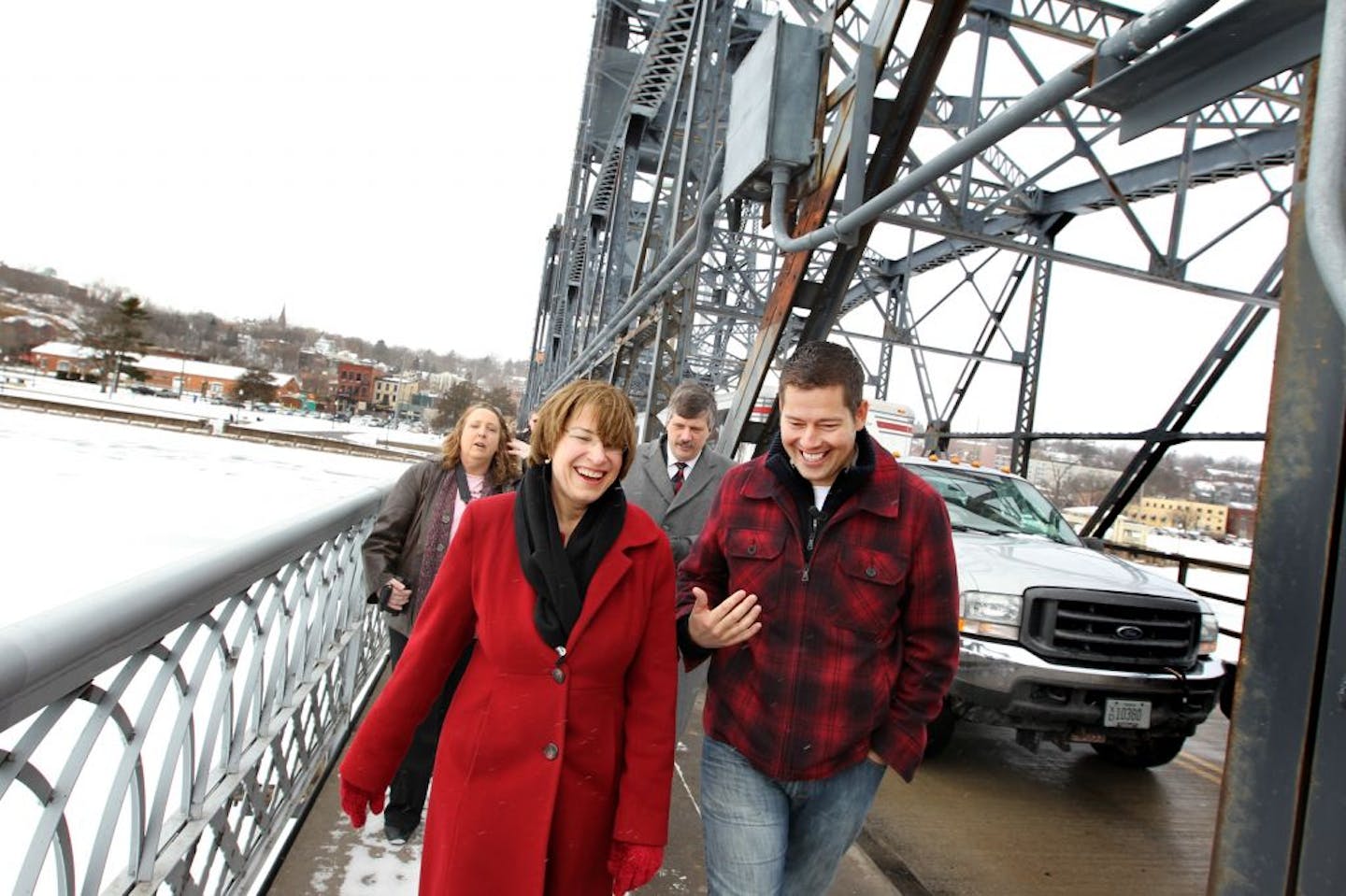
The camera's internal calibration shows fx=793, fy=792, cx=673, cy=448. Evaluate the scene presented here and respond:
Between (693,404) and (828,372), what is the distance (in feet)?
5.11

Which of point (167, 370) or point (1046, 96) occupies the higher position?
point (1046, 96)

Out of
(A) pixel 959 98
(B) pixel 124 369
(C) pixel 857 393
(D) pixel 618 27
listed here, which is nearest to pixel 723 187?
(C) pixel 857 393

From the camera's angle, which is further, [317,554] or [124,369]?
[124,369]

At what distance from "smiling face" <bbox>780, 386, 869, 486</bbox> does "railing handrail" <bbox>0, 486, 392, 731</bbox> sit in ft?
5.09

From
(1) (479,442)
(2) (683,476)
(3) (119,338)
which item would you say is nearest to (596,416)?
(2) (683,476)

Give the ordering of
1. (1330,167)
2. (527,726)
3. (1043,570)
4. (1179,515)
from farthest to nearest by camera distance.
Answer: (1179,515) < (1043,570) < (527,726) < (1330,167)

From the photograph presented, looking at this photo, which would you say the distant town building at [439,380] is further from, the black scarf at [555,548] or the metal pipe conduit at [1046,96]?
the black scarf at [555,548]

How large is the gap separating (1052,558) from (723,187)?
10.1 ft

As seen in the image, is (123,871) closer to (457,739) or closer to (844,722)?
(457,739)

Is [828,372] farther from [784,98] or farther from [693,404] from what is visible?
[784,98]

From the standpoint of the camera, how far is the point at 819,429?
210 cm

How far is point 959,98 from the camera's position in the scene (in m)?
9.80

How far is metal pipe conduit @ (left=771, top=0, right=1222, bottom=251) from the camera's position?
1.41 meters

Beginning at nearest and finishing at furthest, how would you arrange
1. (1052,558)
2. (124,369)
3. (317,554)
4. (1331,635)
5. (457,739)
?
(1331,635)
(457,739)
(317,554)
(1052,558)
(124,369)
